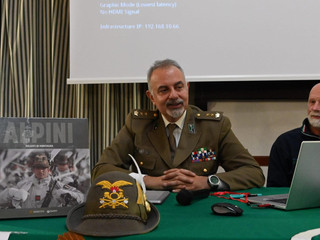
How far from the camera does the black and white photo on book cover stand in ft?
3.72

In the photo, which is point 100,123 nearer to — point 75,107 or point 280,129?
point 75,107

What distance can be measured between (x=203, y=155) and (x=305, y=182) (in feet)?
2.73

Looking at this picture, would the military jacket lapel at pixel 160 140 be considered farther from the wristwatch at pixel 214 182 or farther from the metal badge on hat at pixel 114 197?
the metal badge on hat at pixel 114 197

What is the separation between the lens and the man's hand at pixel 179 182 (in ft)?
5.16

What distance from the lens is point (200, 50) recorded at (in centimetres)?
275

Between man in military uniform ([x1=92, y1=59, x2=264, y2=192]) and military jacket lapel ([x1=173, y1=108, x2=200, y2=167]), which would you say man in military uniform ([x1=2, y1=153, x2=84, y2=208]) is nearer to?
man in military uniform ([x1=92, y1=59, x2=264, y2=192])

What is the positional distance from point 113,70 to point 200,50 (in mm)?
602

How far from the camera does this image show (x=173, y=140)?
203 cm

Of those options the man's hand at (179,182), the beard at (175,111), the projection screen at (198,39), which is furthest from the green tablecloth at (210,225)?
the projection screen at (198,39)

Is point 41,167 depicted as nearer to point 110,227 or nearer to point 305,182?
point 110,227

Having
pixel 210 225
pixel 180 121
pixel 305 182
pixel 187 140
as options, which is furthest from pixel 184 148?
pixel 210 225

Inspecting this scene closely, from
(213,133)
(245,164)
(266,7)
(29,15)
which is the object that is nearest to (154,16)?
(266,7)

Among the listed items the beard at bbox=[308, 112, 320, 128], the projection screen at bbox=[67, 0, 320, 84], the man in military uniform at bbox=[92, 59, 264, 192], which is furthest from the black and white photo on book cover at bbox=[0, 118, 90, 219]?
the projection screen at bbox=[67, 0, 320, 84]

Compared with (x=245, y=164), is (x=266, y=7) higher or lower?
higher
